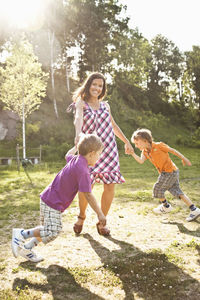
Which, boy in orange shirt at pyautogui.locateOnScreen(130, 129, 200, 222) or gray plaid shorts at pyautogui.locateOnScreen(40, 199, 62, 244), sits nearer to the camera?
gray plaid shorts at pyautogui.locateOnScreen(40, 199, 62, 244)

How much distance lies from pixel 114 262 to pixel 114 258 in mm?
133

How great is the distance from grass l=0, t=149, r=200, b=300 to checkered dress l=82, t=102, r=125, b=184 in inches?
31.1

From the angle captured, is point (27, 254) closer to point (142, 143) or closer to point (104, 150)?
point (104, 150)

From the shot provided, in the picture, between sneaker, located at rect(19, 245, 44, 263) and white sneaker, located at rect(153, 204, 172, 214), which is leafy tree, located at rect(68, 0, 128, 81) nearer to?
white sneaker, located at rect(153, 204, 172, 214)

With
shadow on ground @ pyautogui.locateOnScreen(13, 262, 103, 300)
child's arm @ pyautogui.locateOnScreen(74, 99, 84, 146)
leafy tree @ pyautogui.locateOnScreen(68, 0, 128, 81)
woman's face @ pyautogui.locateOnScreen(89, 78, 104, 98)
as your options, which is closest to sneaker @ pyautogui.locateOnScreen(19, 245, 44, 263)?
shadow on ground @ pyautogui.locateOnScreen(13, 262, 103, 300)

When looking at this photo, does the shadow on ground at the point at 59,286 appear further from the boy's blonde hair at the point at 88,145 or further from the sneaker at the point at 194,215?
the sneaker at the point at 194,215

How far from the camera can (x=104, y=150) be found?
4.12m

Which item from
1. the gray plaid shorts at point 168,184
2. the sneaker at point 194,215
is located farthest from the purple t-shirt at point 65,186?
the sneaker at point 194,215

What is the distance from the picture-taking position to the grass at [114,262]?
254 cm

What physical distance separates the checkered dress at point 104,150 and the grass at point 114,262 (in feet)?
2.59

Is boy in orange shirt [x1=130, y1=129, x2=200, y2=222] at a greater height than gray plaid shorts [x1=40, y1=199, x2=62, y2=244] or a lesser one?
greater

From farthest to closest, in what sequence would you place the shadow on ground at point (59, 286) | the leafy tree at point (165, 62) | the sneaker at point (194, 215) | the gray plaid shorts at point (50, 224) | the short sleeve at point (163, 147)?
the leafy tree at point (165, 62), the short sleeve at point (163, 147), the sneaker at point (194, 215), the gray plaid shorts at point (50, 224), the shadow on ground at point (59, 286)

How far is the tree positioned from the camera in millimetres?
21242

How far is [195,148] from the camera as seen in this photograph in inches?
1007
